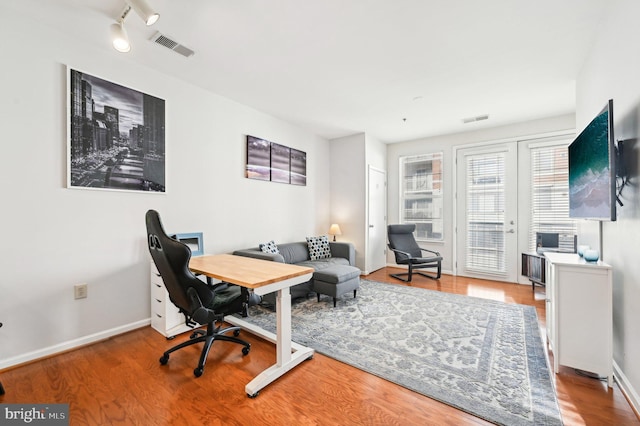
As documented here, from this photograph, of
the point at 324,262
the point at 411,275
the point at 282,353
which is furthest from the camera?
the point at 411,275

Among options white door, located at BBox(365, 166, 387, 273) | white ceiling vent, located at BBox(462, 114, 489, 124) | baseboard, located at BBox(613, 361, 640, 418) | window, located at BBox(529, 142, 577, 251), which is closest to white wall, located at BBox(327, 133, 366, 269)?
white door, located at BBox(365, 166, 387, 273)

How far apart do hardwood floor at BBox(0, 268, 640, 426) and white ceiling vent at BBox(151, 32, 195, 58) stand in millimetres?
2685

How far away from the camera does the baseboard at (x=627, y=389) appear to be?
1607mm

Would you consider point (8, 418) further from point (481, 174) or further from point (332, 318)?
point (481, 174)

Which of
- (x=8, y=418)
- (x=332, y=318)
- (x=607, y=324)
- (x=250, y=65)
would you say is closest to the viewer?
(x=8, y=418)

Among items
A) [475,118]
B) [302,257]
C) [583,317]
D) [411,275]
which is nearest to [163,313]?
[302,257]

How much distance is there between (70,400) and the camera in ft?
5.60

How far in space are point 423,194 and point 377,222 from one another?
3.55 ft

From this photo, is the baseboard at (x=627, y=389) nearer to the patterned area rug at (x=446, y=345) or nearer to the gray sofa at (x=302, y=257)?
the patterned area rug at (x=446, y=345)

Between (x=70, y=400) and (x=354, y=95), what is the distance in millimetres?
3805

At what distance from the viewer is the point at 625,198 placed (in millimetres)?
1822

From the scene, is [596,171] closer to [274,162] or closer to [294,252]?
[294,252]

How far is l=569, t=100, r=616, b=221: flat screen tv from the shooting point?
1.75 meters

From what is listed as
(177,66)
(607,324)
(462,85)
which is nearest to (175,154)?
(177,66)
